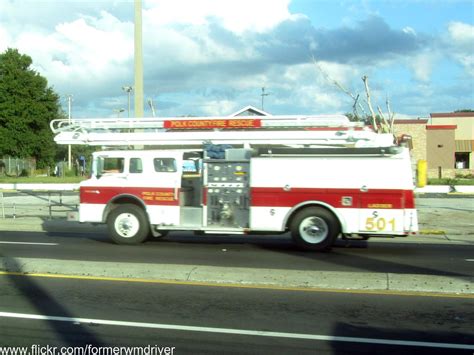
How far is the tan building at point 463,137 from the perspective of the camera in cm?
5947

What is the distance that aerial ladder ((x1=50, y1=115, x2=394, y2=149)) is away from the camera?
40.7ft

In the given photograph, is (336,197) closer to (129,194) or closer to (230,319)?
(129,194)

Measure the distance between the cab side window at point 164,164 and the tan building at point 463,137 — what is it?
2090 inches

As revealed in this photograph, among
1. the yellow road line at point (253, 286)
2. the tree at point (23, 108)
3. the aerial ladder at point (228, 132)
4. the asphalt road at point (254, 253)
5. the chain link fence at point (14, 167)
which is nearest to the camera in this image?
the yellow road line at point (253, 286)

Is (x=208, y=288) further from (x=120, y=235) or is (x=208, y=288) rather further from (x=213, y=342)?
(x=120, y=235)

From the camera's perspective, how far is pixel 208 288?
755 cm

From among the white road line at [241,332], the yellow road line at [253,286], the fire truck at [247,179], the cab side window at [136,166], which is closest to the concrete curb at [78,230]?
the fire truck at [247,179]

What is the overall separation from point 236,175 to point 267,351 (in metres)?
7.53

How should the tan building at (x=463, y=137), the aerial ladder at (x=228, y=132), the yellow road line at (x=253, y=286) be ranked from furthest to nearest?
the tan building at (x=463, y=137) < the aerial ladder at (x=228, y=132) < the yellow road line at (x=253, y=286)

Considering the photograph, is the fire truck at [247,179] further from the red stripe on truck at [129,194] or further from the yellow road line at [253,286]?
the yellow road line at [253,286]

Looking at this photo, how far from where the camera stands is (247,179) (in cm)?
1227

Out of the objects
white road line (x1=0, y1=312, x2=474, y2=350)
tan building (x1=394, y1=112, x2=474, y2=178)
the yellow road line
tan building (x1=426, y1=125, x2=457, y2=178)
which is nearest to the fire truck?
the yellow road line

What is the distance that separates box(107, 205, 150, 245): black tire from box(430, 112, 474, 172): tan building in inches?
2111

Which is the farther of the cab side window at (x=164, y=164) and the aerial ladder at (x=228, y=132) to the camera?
the cab side window at (x=164, y=164)
